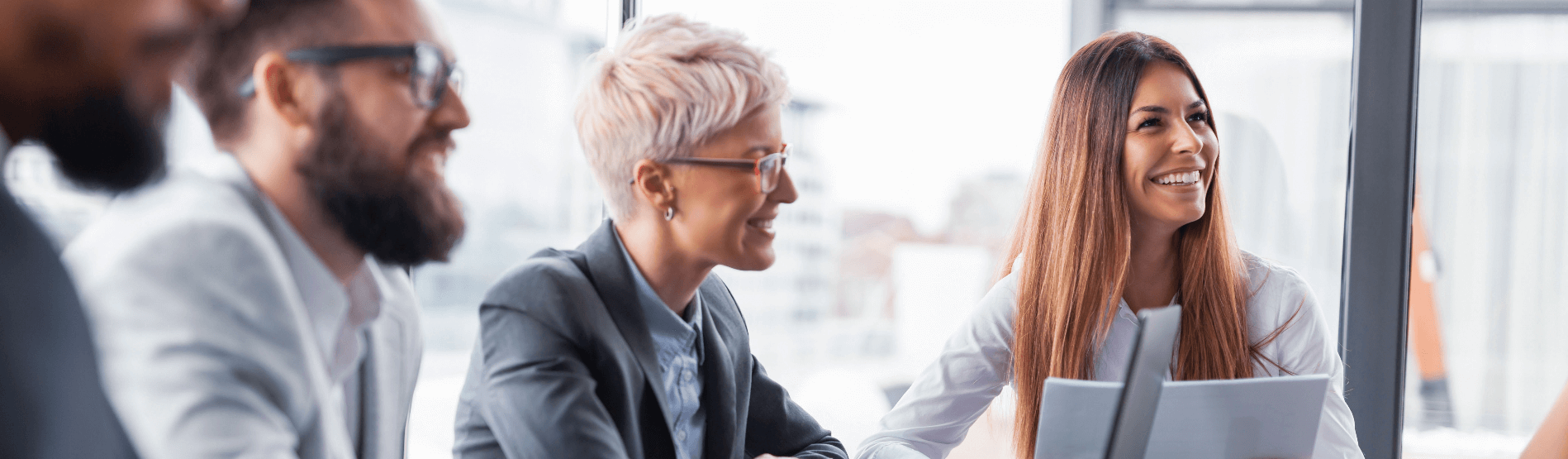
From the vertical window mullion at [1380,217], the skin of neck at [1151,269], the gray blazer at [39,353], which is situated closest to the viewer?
the gray blazer at [39,353]

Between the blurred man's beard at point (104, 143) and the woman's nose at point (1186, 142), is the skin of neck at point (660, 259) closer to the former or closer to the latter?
the blurred man's beard at point (104, 143)

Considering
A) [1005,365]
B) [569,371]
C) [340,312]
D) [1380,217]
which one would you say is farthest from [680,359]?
[1380,217]

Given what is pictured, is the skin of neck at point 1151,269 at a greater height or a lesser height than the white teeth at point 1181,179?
lesser

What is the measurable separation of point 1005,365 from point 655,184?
81cm

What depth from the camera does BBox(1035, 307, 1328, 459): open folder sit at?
125 centimetres

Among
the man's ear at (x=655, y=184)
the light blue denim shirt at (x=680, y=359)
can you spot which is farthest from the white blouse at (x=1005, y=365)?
the man's ear at (x=655, y=184)

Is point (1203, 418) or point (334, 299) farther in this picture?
point (1203, 418)

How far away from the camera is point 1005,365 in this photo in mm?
1645

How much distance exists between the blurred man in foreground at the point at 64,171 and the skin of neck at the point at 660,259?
2.11 ft

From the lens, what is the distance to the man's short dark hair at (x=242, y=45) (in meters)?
0.63

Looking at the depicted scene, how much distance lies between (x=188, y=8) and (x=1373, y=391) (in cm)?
234

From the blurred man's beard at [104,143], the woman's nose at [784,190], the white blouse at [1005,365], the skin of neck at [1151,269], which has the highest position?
the blurred man's beard at [104,143]

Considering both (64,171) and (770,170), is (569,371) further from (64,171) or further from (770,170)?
(64,171)

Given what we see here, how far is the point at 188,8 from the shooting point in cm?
62
